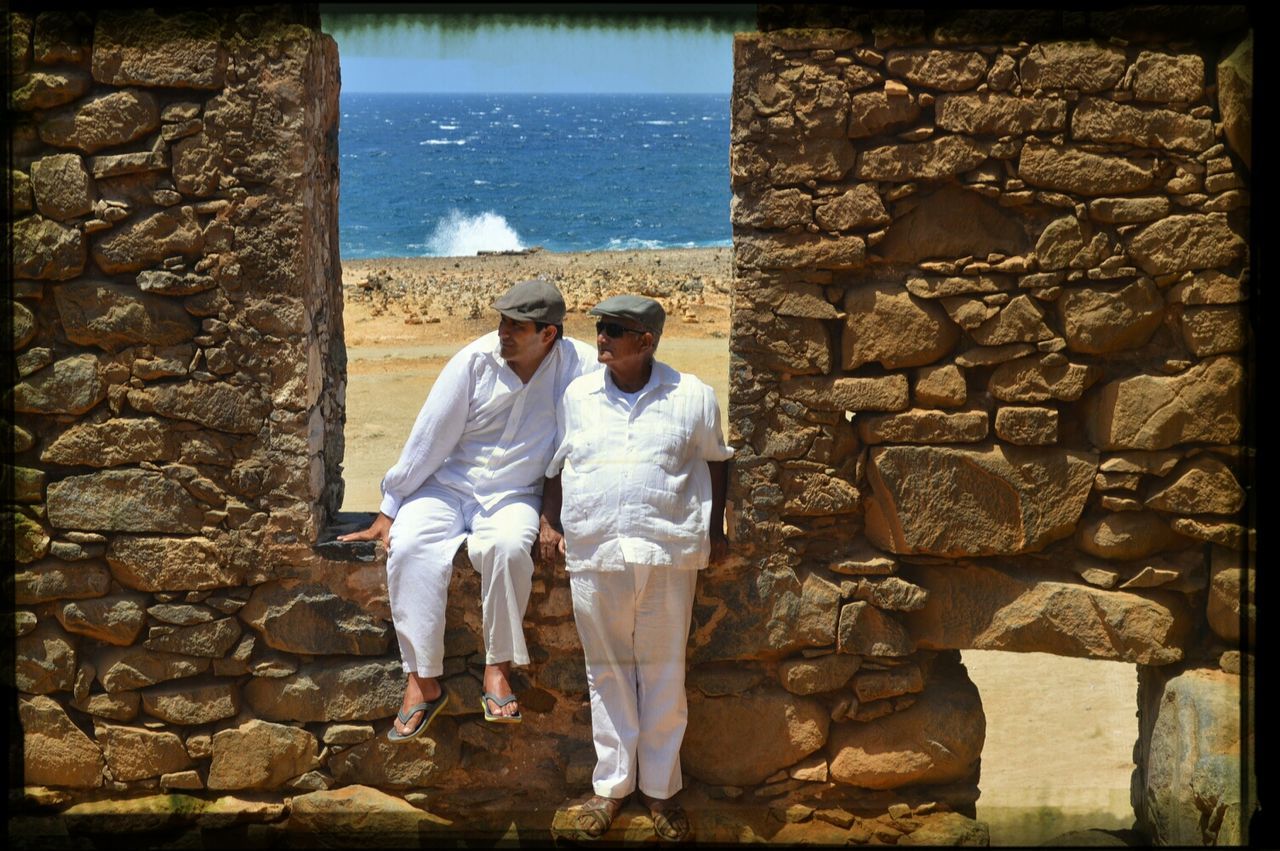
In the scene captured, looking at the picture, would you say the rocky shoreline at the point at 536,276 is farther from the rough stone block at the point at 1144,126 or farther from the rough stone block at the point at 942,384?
the rough stone block at the point at 1144,126

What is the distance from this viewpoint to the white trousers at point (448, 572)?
15.1ft

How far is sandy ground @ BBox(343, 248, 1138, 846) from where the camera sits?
5.76 meters

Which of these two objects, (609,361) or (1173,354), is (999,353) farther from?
(609,361)

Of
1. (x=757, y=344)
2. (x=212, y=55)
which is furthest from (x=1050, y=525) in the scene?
(x=212, y=55)

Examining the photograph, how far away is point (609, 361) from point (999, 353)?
51.4 inches

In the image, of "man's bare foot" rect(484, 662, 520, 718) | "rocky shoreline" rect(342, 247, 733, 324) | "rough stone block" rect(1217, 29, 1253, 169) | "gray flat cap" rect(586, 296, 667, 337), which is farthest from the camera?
"rocky shoreline" rect(342, 247, 733, 324)

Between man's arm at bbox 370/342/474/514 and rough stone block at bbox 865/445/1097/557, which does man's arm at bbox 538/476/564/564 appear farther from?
rough stone block at bbox 865/445/1097/557

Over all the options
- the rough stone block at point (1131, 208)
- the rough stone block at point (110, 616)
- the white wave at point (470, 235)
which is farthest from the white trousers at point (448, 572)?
the white wave at point (470, 235)

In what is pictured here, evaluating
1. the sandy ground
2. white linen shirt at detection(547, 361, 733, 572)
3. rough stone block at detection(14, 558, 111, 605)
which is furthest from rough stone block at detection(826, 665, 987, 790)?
rough stone block at detection(14, 558, 111, 605)

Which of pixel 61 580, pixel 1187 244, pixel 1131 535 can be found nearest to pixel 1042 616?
pixel 1131 535

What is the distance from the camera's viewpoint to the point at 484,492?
4.77 m

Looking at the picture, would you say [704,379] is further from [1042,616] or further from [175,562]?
[175,562]

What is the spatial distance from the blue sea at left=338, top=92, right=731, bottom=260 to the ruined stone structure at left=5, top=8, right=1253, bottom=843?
23.8m

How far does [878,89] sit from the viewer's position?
14.5 feet
